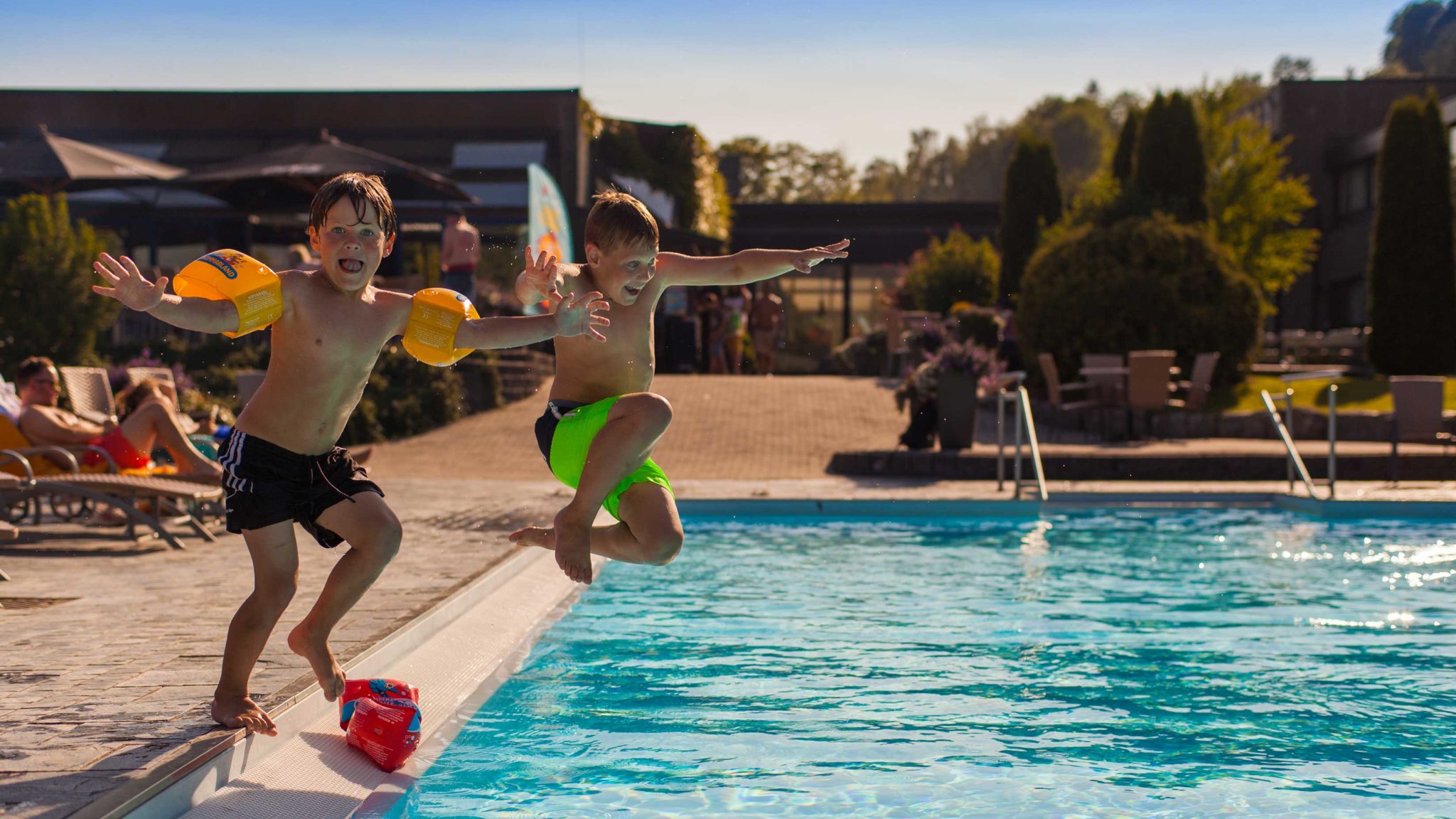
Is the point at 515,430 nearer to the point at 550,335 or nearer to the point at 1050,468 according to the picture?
the point at 1050,468

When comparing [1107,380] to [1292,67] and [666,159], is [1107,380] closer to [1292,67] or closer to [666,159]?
[666,159]

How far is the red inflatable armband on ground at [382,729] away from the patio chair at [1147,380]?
1323 centimetres

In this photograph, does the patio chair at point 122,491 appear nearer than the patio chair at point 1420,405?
Yes

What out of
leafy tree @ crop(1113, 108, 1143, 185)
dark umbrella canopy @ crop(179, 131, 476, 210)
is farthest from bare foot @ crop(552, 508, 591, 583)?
leafy tree @ crop(1113, 108, 1143, 185)

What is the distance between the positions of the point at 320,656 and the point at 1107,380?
14496 mm

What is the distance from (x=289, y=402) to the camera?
12.2 feet

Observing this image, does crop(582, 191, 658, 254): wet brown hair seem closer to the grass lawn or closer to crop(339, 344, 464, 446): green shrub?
crop(339, 344, 464, 446): green shrub

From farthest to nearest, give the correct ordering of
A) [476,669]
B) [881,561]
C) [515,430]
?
[515,430] < [881,561] < [476,669]

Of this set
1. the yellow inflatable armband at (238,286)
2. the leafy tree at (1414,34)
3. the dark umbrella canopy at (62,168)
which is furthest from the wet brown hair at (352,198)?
the leafy tree at (1414,34)

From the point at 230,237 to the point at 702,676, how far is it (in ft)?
71.6

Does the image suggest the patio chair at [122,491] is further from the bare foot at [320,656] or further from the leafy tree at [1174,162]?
the leafy tree at [1174,162]

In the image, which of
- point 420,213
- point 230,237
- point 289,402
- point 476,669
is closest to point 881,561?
point 476,669

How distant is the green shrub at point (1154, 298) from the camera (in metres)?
18.9

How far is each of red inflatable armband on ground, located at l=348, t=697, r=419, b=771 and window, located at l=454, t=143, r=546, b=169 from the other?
25.7 m
